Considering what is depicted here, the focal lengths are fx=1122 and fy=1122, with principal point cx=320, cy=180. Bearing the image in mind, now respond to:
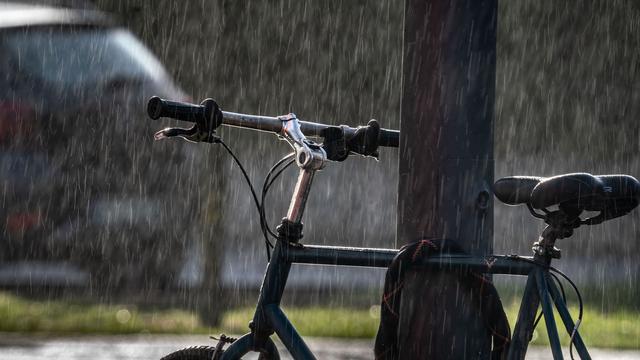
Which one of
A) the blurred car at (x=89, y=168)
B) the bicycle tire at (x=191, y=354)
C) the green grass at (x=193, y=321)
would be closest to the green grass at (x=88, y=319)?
the green grass at (x=193, y=321)

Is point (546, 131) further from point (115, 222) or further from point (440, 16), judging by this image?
point (440, 16)

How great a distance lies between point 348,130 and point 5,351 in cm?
324

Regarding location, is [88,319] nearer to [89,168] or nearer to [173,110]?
[89,168]

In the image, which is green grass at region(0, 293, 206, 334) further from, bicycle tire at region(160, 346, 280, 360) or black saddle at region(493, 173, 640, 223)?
black saddle at region(493, 173, 640, 223)

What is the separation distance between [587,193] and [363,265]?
73cm

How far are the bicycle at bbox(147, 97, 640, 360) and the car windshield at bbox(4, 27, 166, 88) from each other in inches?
197

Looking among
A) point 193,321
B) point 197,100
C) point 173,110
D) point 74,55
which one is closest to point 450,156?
point 173,110

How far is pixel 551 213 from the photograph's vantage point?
122 inches

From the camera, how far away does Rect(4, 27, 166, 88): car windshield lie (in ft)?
27.5

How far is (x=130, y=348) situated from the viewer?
6242 millimetres

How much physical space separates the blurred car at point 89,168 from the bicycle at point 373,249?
4711 mm

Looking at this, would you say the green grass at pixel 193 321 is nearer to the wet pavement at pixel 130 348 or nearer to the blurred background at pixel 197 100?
the blurred background at pixel 197 100

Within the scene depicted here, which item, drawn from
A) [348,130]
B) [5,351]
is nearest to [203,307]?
[5,351]

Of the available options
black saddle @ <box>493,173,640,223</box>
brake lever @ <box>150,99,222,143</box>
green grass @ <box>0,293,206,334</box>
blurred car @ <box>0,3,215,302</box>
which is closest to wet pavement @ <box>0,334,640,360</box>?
green grass @ <box>0,293,206,334</box>
